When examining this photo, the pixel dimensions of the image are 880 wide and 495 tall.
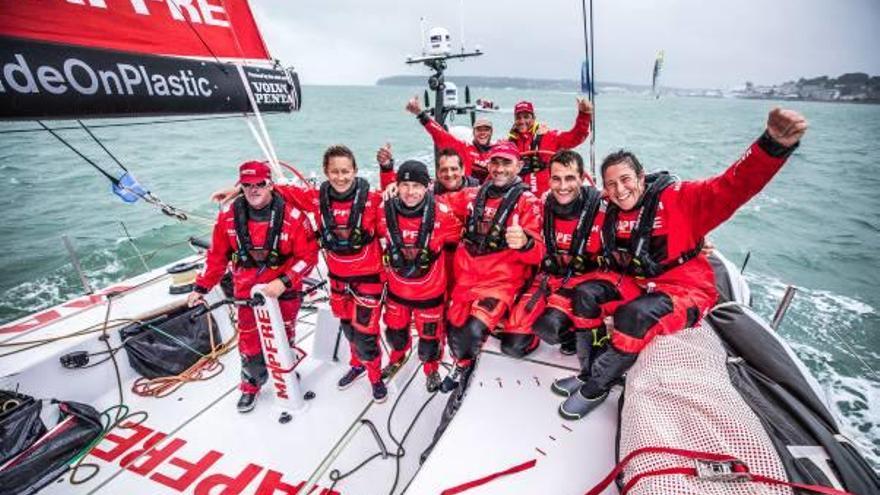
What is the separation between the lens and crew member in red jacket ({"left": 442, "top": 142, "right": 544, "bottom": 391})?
258 centimetres

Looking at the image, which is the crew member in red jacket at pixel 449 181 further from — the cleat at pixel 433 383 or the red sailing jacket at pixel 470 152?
the red sailing jacket at pixel 470 152

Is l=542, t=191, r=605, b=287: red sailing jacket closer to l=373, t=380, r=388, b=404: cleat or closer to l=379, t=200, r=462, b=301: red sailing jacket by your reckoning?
l=379, t=200, r=462, b=301: red sailing jacket

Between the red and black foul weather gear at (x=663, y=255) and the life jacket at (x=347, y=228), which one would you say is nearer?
the red and black foul weather gear at (x=663, y=255)

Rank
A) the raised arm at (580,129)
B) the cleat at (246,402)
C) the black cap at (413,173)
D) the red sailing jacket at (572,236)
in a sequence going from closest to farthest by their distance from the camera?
1. the red sailing jacket at (572,236)
2. the black cap at (413,173)
3. the cleat at (246,402)
4. the raised arm at (580,129)

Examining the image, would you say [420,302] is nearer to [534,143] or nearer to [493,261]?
[493,261]

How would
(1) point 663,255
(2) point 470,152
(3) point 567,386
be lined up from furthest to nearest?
(2) point 470,152 → (3) point 567,386 → (1) point 663,255

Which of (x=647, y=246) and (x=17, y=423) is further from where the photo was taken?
(x=17, y=423)

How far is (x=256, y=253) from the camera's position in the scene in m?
2.78

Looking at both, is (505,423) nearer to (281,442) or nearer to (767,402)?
(767,402)

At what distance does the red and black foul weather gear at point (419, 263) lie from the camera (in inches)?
104

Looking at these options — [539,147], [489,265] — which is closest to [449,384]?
[489,265]

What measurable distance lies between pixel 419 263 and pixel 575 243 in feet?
3.23

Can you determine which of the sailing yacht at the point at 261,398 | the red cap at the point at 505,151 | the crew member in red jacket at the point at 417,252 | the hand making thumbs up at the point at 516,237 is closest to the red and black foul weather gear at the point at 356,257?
the crew member in red jacket at the point at 417,252

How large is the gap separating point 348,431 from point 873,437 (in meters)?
5.58
